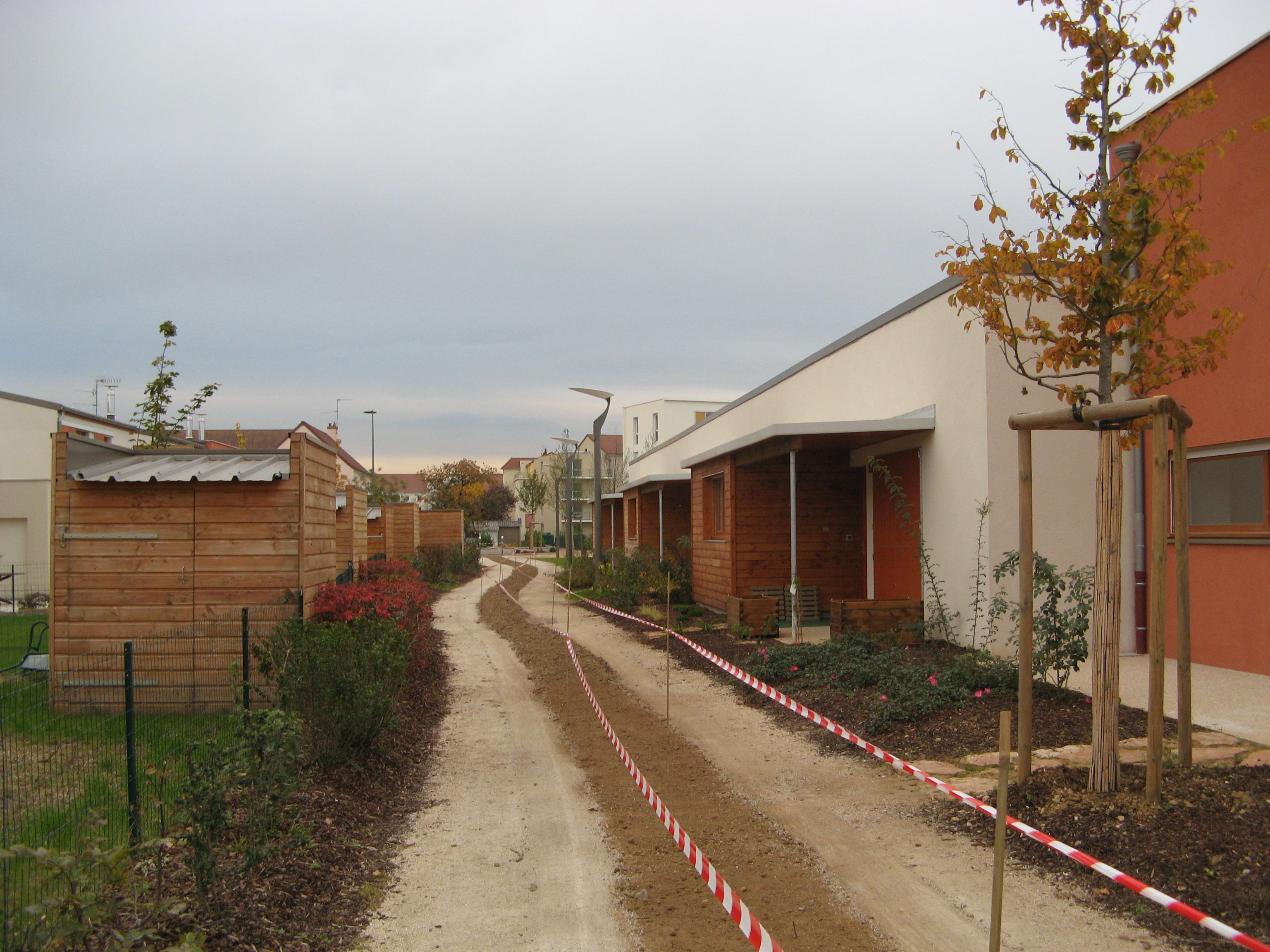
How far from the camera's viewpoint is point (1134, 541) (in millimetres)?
10477

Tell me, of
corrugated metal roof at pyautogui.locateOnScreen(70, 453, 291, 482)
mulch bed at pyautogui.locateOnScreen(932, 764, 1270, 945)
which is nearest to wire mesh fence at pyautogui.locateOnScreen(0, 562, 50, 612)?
corrugated metal roof at pyautogui.locateOnScreen(70, 453, 291, 482)

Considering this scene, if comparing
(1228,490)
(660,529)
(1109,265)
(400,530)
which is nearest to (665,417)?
(400,530)

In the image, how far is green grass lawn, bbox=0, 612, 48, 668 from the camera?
473 inches

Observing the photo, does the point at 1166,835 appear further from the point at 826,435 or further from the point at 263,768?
the point at 826,435

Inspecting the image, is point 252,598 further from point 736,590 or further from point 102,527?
point 736,590

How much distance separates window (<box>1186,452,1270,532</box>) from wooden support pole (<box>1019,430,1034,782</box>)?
197 inches

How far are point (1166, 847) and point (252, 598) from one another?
291 inches

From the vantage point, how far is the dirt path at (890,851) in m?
3.88

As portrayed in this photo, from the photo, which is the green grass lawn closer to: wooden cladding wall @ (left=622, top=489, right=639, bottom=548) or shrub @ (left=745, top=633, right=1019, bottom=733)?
shrub @ (left=745, top=633, right=1019, bottom=733)

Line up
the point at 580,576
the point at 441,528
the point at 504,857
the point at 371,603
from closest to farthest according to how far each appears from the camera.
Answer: the point at 504,857
the point at 371,603
the point at 580,576
the point at 441,528

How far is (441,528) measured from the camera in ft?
114

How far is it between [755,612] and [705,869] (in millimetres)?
8791

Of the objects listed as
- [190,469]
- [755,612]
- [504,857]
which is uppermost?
[190,469]

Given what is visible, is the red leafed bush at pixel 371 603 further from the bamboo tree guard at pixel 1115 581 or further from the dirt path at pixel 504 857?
the bamboo tree guard at pixel 1115 581
